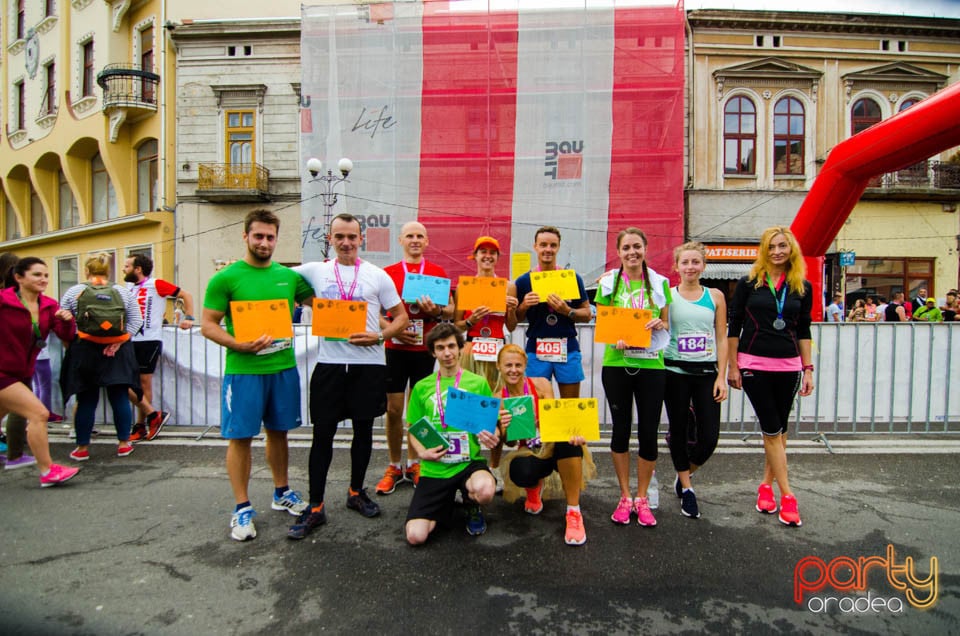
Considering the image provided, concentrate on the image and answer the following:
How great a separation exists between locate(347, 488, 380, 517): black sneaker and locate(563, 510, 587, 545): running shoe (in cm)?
128

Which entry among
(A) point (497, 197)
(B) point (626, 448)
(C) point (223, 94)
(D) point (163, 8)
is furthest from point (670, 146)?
(D) point (163, 8)

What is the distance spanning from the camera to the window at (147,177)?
1902 centimetres

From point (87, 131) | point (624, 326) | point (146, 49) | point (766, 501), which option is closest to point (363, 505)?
point (624, 326)

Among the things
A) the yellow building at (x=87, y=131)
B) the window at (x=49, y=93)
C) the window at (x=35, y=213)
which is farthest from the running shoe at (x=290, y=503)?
the window at (x=35, y=213)

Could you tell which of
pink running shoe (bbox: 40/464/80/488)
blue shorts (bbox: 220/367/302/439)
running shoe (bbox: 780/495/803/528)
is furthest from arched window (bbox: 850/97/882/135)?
pink running shoe (bbox: 40/464/80/488)

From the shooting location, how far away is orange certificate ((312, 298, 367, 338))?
311 centimetres

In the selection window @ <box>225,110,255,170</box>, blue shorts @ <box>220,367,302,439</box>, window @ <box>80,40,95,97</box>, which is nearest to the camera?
blue shorts @ <box>220,367,302,439</box>

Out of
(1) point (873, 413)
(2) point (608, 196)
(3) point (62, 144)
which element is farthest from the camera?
(3) point (62, 144)

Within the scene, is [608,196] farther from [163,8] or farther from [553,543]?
[163,8]

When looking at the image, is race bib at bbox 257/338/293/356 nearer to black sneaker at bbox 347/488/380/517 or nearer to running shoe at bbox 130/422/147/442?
black sneaker at bbox 347/488/380/517

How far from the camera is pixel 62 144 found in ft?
68.0

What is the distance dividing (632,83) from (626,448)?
487 inches

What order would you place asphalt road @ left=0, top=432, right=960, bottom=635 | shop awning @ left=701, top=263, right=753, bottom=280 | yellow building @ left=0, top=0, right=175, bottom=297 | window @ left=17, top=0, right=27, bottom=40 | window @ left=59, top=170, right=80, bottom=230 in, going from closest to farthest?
asphalt road @ left=0, top=432, right=960, bottom=635, shop awning @ left=701, top=263, right=753, bottom=280, yellow building @ left=0, top=0, right=175, bottom=297, window @ left=59, top=170, right=80, bottom=230, window @ left=17, top=0, right=27, bottom=40

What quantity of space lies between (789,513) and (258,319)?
3596mm
